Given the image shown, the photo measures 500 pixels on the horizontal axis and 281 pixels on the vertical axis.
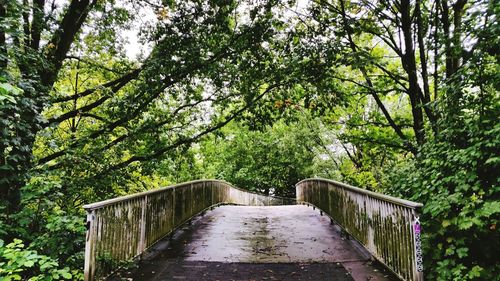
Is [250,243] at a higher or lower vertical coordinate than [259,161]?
lower

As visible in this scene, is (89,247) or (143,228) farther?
(143,228)

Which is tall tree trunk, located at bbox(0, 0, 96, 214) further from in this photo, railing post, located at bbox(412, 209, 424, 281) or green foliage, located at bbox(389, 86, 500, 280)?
green foliage, located at bbox(389, 86, 500, 280)

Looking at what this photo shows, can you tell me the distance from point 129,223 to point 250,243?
2.84m

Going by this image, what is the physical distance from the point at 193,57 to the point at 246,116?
396 centimetres

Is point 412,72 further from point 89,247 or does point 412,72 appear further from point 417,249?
point 89,247

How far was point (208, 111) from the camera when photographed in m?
12.6

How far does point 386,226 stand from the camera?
187 inches

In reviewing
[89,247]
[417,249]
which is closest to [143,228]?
[89,247]

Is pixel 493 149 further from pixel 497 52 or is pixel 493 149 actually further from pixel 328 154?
pixel 328 154

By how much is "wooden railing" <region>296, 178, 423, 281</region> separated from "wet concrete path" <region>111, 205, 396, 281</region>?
14.0 inches

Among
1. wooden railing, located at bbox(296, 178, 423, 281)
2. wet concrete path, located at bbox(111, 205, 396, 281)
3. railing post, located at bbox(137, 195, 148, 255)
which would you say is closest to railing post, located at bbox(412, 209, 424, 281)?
wooden railing, located at bbox(296, 178, 423, 281)

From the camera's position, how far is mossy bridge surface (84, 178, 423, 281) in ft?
13.7

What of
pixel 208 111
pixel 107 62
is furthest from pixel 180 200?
pixel 107 62

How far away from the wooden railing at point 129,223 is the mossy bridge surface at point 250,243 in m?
0.01
